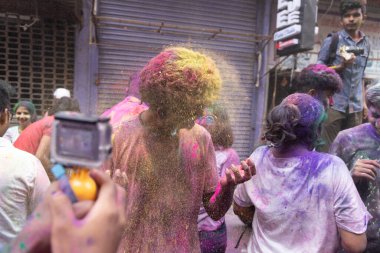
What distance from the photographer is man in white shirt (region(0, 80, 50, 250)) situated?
2.00 meters

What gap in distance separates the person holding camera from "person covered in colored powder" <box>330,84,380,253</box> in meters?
1.63

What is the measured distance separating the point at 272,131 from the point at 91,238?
4.70 feet

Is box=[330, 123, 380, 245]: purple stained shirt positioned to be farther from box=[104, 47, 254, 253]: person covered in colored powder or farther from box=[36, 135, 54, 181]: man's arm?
box=[36, 135, 54, 181]: man's arm

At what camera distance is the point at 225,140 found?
3.29m

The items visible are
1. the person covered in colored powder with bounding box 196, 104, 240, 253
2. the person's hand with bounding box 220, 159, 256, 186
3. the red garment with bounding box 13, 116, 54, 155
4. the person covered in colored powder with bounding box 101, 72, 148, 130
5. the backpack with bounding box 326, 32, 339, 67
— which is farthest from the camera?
the backpack with bounding box 326, 32, 339, 67

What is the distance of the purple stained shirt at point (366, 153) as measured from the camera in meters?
2.30

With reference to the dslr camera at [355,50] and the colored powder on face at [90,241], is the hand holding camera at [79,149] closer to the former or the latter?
the colored powder on face at [90,241]

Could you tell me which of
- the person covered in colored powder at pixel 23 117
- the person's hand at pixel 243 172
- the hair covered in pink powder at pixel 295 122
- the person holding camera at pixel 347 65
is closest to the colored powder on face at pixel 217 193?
the person's hand at pixel 243 172

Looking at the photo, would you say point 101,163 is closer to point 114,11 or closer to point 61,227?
point 61,227

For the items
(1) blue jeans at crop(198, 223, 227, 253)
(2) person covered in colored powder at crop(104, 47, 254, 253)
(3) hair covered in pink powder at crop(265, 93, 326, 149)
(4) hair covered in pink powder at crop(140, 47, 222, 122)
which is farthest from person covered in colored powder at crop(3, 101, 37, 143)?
(3) hair covered in pink powder at crop(265, 93, 326, 149)

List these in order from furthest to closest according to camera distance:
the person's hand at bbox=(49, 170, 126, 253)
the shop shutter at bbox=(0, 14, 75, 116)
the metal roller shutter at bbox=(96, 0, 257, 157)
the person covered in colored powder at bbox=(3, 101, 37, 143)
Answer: the metal roller shutter at bbox=(96, 0, 257, 157) < the shop shutter at bbox=(0, 14, 75, 116) < the person covered in colored powder at bbox=(3, 101, 37, 143) < the person's hand at bbox=(49, 170, 126, 253)

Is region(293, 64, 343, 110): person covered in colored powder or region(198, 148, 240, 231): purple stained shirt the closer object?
region(198, 148, 240, 231): purple stained shirt

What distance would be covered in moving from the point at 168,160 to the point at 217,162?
4.02 feet

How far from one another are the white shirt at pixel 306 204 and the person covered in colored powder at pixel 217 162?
0.89m
